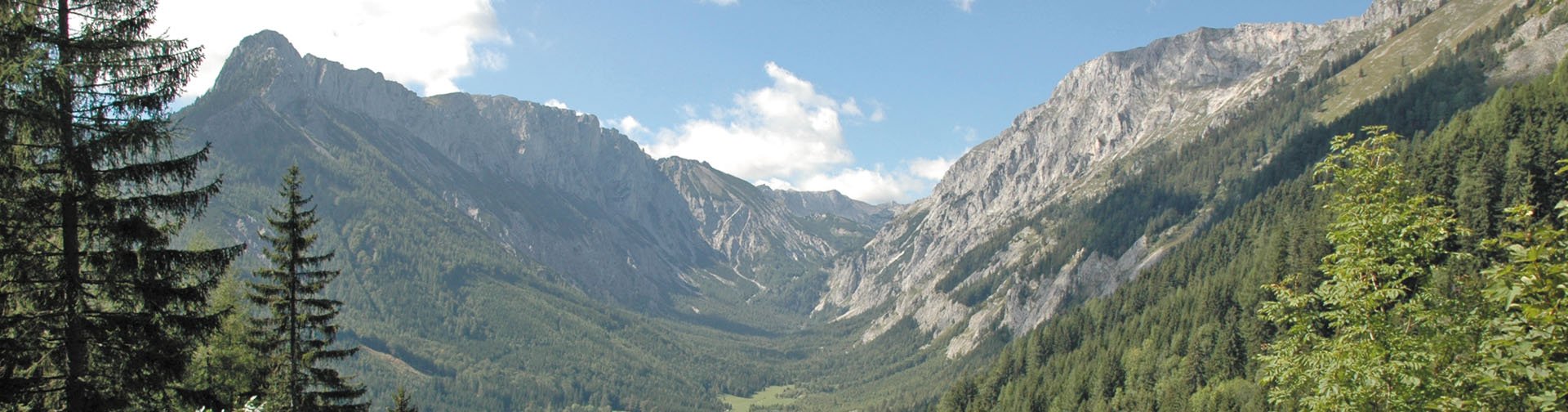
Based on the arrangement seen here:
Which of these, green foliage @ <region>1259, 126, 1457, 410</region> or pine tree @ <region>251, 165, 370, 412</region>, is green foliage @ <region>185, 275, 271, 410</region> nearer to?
pine tree @ <region>251, 165, 370, 412</region>

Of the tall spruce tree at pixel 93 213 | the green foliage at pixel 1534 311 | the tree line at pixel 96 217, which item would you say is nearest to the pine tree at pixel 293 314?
the tree line at pixel 96 217

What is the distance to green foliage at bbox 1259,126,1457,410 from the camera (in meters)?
15.5

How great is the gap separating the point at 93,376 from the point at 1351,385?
90.6 ft

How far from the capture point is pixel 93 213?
1650cm

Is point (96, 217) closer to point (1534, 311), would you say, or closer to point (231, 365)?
point (231, 365)

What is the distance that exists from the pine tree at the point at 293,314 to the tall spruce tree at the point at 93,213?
11.4 metres

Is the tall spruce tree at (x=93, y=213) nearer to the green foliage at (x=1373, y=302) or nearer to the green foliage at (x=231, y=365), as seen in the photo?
the green foliage at (x=231, y=365)

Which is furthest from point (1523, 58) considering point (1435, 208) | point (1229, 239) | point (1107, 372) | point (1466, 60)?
point (1435, 208)

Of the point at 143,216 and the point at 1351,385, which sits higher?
the point at 143,216

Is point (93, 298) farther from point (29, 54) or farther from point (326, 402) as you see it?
point (326, 402)

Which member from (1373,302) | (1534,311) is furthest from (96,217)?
(1373,302)

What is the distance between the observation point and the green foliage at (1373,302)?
50.8 ft

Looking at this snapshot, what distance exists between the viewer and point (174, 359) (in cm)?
1741

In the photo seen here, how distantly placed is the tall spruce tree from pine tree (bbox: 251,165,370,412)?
11445 mm
